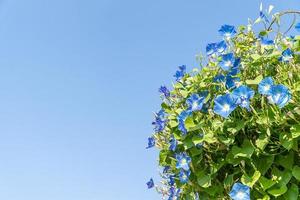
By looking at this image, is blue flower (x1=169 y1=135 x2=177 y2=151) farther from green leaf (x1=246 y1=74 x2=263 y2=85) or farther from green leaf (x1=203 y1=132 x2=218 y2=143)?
green leaf (x1=246 y1=74 x2=263 y2=85)

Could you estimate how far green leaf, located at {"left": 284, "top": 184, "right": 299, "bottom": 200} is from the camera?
7.04 feet

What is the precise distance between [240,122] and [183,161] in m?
0.36

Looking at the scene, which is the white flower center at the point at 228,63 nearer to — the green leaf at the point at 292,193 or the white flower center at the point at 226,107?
the white flower center at the point at 226,107

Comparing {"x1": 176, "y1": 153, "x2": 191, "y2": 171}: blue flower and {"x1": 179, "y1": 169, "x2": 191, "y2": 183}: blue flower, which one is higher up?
{"x1": 176, "y1": 153, "x2": 191, "y2": 171}: blue flower

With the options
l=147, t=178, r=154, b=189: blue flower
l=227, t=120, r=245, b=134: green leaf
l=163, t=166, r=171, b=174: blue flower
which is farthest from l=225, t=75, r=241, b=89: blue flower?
l=147, t=178, r=154, b=189: blue flower

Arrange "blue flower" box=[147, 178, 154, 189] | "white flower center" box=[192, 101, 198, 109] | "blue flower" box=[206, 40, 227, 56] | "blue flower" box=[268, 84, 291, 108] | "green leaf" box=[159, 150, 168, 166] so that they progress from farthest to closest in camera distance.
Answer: "blue flower" box=[147, 178, 154, 189]
"green leaf" box=[159, 150, 168, 166]
"blue flower" box=[206, 40, 227, 56]
"white flower center" box=[192, 101, 198, 109]
"blue flower" box=[268, 84, 291, 108]

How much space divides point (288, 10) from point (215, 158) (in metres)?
0.82

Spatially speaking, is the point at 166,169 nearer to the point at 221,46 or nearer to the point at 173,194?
the point at 173,194

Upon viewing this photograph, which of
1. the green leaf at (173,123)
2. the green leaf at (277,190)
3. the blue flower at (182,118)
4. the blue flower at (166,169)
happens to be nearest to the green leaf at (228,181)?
the green leaf at (277,190)

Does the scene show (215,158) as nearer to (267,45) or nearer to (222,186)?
(222,186)

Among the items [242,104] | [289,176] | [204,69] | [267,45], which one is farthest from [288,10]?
[289,176]

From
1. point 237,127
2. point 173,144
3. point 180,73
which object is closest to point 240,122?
point 237,127

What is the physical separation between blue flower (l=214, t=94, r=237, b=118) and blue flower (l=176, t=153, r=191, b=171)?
33 centimetres

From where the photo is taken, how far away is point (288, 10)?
256 cm
